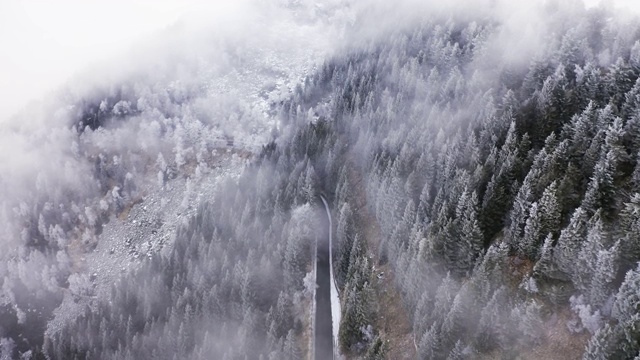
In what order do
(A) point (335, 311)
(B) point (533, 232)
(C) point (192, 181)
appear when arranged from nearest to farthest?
(B) point (533, 232) < (A) point (335, 311) < (C) point (192, 181)

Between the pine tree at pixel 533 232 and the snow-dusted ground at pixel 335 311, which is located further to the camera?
the snow-dusted ground at pixel 335 311

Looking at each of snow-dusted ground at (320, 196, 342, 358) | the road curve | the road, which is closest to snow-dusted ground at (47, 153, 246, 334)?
the road

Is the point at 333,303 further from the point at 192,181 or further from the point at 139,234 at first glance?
the point at 192,181

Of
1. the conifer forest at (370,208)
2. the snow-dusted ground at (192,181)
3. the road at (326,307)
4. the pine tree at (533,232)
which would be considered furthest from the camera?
the snow-dusted ground at (192,181)

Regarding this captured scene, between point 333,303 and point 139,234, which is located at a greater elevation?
point 333,303

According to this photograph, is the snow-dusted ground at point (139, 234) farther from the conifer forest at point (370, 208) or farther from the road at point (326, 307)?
the road at point (326, 307)

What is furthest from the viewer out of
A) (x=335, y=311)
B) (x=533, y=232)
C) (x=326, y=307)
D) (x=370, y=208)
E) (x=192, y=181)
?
(x=192, y=181)

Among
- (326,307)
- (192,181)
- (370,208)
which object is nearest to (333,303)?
(326,307)

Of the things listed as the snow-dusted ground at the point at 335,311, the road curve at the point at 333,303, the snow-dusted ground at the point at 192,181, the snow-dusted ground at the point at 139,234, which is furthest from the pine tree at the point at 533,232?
the snow-dusted ground at the point at 192,181

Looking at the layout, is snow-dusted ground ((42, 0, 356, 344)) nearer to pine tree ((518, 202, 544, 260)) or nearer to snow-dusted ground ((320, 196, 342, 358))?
snow-dusted ground ((320, 196, 342, 358))

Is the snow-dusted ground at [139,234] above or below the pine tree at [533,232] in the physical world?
below

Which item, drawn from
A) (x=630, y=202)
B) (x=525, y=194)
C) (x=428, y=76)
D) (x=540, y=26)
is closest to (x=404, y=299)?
(x=525, y=194)

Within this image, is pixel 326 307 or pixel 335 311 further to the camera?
pixel 326 307
